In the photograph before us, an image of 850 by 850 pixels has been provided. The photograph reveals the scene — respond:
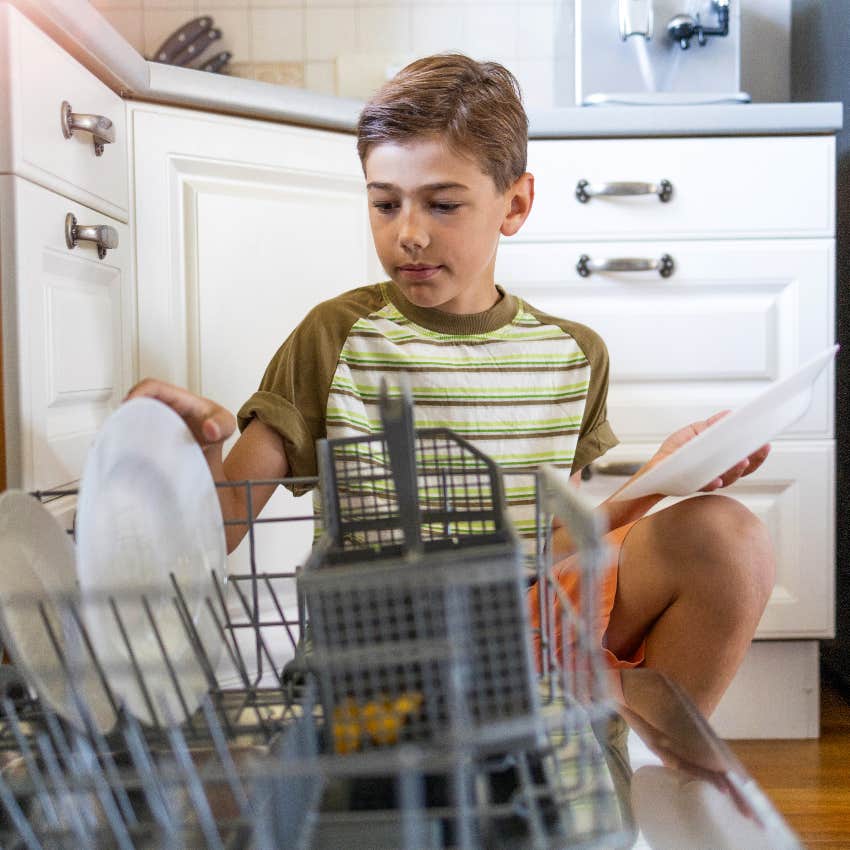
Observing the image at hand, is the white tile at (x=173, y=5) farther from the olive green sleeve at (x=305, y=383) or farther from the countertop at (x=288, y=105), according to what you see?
the olive green sleeve at (x=305, y=383)

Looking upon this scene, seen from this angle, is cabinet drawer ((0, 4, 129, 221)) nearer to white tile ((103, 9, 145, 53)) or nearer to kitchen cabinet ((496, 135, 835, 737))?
kitchen cabinet ((496, 135, 835, 737))

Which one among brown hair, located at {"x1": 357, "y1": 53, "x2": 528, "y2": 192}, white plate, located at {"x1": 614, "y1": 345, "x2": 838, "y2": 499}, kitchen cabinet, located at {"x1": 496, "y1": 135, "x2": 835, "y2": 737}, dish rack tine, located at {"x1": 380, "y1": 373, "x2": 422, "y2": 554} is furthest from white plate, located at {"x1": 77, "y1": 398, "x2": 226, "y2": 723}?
kitchen cabinet, located at {"x1": 496, "y1": 135, "x2": 835, "y2": 737}

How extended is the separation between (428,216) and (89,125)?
0.38 m

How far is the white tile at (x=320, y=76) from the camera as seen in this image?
208cm

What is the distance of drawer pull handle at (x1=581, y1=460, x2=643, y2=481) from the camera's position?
1.52 meters

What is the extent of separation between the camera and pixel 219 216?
137cm

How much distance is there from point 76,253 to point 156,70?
1.15 ft

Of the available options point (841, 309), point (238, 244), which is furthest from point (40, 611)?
point (841, 309)

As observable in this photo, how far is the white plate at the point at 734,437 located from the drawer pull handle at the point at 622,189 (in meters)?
0.93

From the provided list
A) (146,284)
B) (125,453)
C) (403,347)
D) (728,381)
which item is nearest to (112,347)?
(146,284)

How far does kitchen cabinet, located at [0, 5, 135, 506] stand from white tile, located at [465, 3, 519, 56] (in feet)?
3.44

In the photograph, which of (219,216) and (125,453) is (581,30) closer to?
(219,216)

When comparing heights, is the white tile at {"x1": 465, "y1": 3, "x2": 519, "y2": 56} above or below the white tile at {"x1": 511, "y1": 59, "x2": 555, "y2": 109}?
above

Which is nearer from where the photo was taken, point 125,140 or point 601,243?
point 125,140
